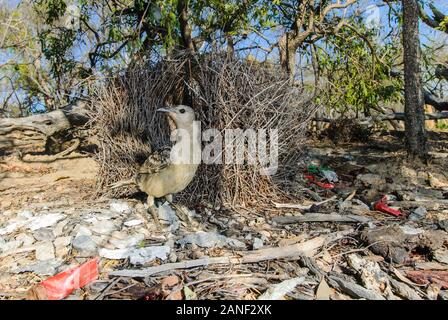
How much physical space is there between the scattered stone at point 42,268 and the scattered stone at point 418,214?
376 cm

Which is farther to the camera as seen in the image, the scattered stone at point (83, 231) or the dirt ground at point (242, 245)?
the scattered stone at point (83, 231)

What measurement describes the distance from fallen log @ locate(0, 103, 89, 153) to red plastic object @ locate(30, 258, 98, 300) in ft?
13.4

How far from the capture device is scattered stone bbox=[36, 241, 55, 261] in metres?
3.40

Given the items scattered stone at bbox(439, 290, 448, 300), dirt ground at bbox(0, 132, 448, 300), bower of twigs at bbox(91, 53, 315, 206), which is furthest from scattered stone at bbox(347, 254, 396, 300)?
bower of twigs at bbox(91, 53, 315, 206)

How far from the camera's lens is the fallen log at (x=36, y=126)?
6277mm

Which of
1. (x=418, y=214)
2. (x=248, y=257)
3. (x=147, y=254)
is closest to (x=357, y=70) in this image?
(x=418, y=214)

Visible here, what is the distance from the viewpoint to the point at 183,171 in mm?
4117

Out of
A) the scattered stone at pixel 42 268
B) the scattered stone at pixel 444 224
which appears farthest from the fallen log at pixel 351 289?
the scattered stone at pixel 42 268

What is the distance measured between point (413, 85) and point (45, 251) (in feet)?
19.8

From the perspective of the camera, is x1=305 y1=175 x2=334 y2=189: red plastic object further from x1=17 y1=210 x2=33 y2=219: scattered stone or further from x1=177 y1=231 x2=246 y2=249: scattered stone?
x1=17 y1=210 x2=33 y2=219: scattered stone

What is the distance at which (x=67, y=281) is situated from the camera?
108 inches

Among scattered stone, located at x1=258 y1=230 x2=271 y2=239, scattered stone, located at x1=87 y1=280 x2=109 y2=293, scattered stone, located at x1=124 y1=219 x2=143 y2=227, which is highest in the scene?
scattered stone, located at x1=124 y1=219 x2=143 y2=227

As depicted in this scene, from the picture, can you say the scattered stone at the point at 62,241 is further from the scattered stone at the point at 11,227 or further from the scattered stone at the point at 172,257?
the scattered stone at the point at 172,257

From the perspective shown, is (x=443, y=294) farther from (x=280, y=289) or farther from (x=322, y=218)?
(x=322, y=218)
